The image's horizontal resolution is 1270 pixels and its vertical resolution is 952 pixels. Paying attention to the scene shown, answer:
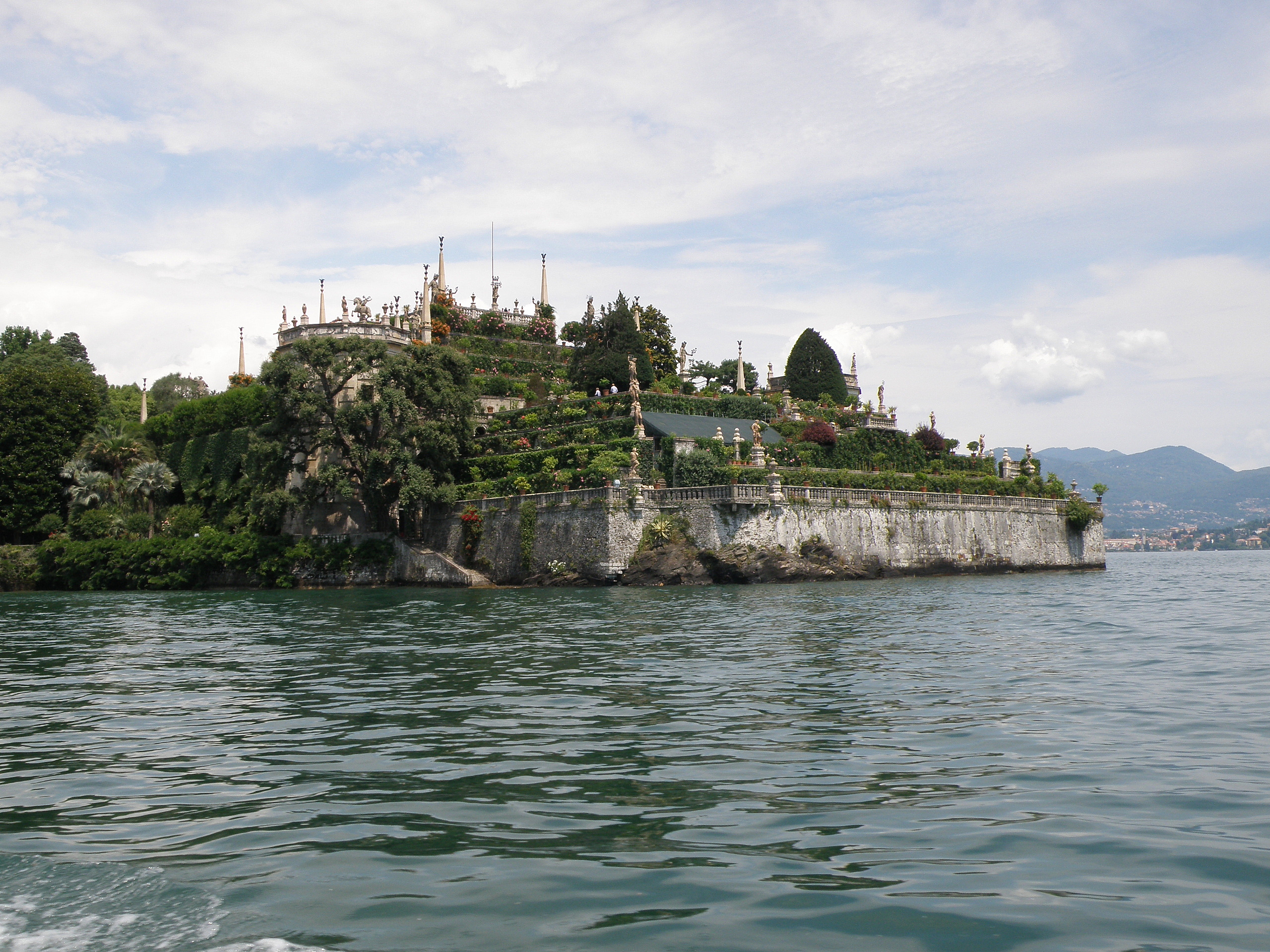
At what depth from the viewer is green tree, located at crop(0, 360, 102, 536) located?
66.4 m

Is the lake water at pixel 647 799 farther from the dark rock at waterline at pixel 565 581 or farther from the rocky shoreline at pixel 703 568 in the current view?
the dark rock at waterline at pixel 565 581

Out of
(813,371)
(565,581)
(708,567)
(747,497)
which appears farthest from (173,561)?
(813,371)

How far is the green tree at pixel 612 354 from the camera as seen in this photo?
69438mm

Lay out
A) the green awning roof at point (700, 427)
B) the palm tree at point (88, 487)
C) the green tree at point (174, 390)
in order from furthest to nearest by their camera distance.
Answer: the green tree at point (174, 390), the palm tree at point (88, 487), the green awning roof at point (700, 427)

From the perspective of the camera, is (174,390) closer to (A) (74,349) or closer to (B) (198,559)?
(A) (74,349)

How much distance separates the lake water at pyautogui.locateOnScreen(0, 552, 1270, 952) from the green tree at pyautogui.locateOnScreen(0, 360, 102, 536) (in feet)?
172

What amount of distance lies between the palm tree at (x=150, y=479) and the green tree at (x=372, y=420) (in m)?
14.0

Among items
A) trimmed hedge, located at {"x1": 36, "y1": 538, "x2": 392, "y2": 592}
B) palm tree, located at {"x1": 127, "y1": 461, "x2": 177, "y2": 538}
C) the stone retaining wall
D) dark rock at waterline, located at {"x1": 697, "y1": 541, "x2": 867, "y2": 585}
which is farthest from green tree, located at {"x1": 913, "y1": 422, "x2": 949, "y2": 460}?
palm tree, located at {"x1": 127, "y1": 461, "x2": 177, "y2": 538}

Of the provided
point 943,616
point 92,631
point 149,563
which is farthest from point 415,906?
point 149,563

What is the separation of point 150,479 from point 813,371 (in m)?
52.1

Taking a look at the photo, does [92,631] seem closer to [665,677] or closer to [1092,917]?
[665,677]

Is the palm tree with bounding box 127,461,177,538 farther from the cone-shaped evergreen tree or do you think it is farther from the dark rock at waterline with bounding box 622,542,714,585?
the cone-shaped evergreen tree

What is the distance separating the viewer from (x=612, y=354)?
230 feet

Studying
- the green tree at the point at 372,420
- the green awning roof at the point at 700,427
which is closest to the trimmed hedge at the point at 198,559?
the green tree at the point at 372,420
